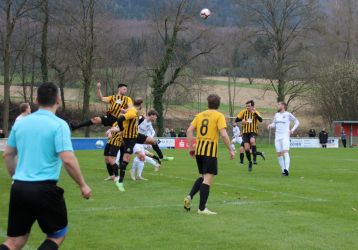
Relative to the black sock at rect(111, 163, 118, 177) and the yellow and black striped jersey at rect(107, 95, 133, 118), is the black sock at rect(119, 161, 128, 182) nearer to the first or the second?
the black sock at rect(111, 163, 118, 177)

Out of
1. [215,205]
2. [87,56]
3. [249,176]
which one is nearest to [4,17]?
[87,56]

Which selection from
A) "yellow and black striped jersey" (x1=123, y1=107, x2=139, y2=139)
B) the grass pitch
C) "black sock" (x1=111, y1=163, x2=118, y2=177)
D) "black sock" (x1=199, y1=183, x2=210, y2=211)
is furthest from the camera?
"black sock" (x1=111, y1=163, x2=118, y2=177)

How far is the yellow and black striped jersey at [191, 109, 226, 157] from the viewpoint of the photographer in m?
10.5

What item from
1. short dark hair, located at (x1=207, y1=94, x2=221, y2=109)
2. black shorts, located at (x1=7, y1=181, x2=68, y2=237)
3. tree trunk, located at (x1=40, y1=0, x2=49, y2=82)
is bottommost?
black shorts, located at (x1=7, y1=181, x2=68, y2=237)

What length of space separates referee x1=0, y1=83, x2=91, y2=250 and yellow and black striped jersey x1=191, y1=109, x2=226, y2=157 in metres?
4.74

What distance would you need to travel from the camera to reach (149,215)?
10352 millimetres

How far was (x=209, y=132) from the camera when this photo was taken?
10.6 metres

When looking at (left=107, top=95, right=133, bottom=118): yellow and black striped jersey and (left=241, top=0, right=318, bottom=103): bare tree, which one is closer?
(left=107, top=95, right=133, bottom=118): yellow and black striped jersey

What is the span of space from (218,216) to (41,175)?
16.3 feet

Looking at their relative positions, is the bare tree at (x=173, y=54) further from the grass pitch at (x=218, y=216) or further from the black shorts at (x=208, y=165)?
the black shorts at (x=208, y=165)

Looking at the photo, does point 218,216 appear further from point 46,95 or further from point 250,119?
point 250,119

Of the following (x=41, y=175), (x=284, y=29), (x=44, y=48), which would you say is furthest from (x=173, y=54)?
(x=41, y=175)

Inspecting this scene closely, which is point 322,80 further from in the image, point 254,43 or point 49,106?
point 49,106

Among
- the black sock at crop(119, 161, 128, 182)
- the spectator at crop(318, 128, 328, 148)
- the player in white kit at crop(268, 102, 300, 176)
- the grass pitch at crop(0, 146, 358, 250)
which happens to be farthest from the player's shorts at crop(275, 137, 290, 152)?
the spectator at crop(318, 128, 328, 148)
